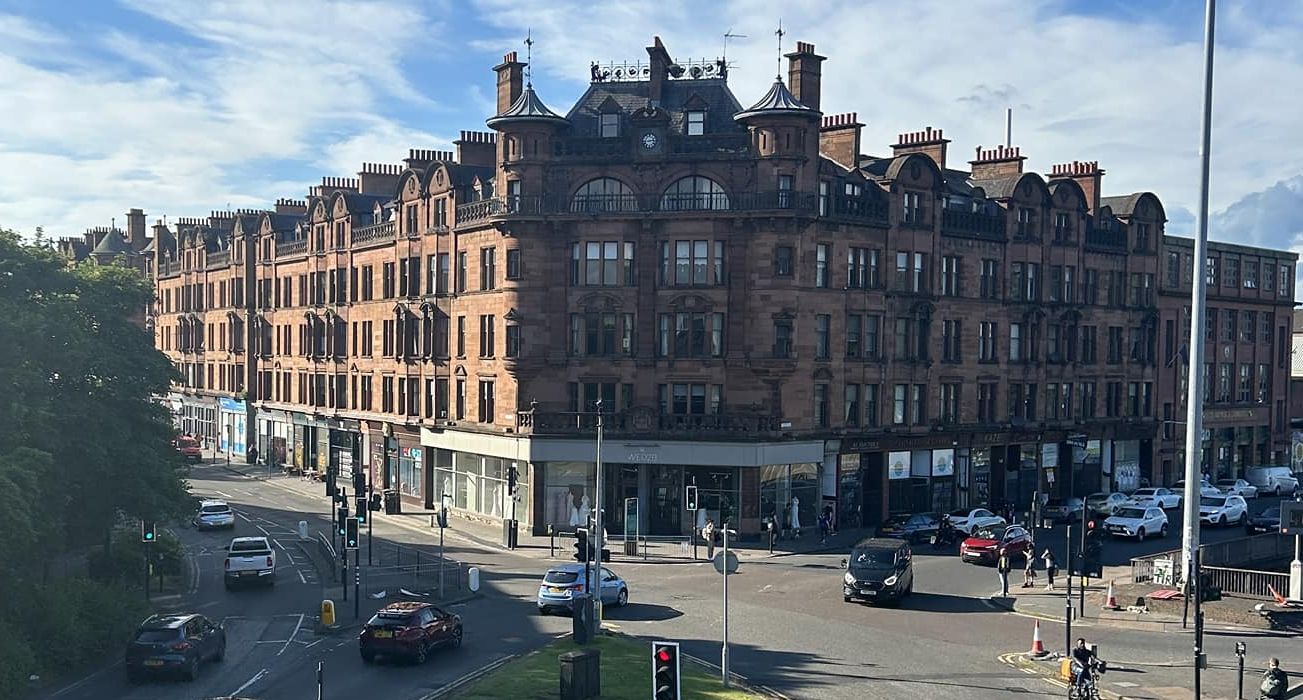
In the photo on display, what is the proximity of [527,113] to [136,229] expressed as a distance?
3354 inches

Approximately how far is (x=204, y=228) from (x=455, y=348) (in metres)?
51.9

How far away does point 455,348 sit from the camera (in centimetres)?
6081

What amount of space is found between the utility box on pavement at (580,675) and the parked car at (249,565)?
20349mm

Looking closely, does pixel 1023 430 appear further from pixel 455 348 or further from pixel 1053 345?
pixel 455 348

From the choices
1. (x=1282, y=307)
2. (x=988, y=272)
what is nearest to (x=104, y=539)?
(x=988, y=272)

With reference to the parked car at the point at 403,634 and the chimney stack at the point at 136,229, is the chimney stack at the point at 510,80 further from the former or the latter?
the chimney stack at the point at 136,229

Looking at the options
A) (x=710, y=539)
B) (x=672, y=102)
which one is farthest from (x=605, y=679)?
(x=672, y=102)

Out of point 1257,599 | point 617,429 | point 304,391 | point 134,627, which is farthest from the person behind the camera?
point 304,391

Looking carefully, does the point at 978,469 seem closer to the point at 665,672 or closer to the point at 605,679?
the point at 605,679

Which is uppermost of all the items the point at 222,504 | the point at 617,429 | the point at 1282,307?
the point at 1282,307

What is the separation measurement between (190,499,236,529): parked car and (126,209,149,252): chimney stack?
247 ft

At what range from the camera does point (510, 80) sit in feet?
187

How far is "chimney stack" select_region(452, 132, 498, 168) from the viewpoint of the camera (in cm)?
6744

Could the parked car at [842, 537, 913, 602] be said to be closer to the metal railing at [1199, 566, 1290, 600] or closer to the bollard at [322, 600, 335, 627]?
the metal railing at [1199, 566, 1290, 600]
